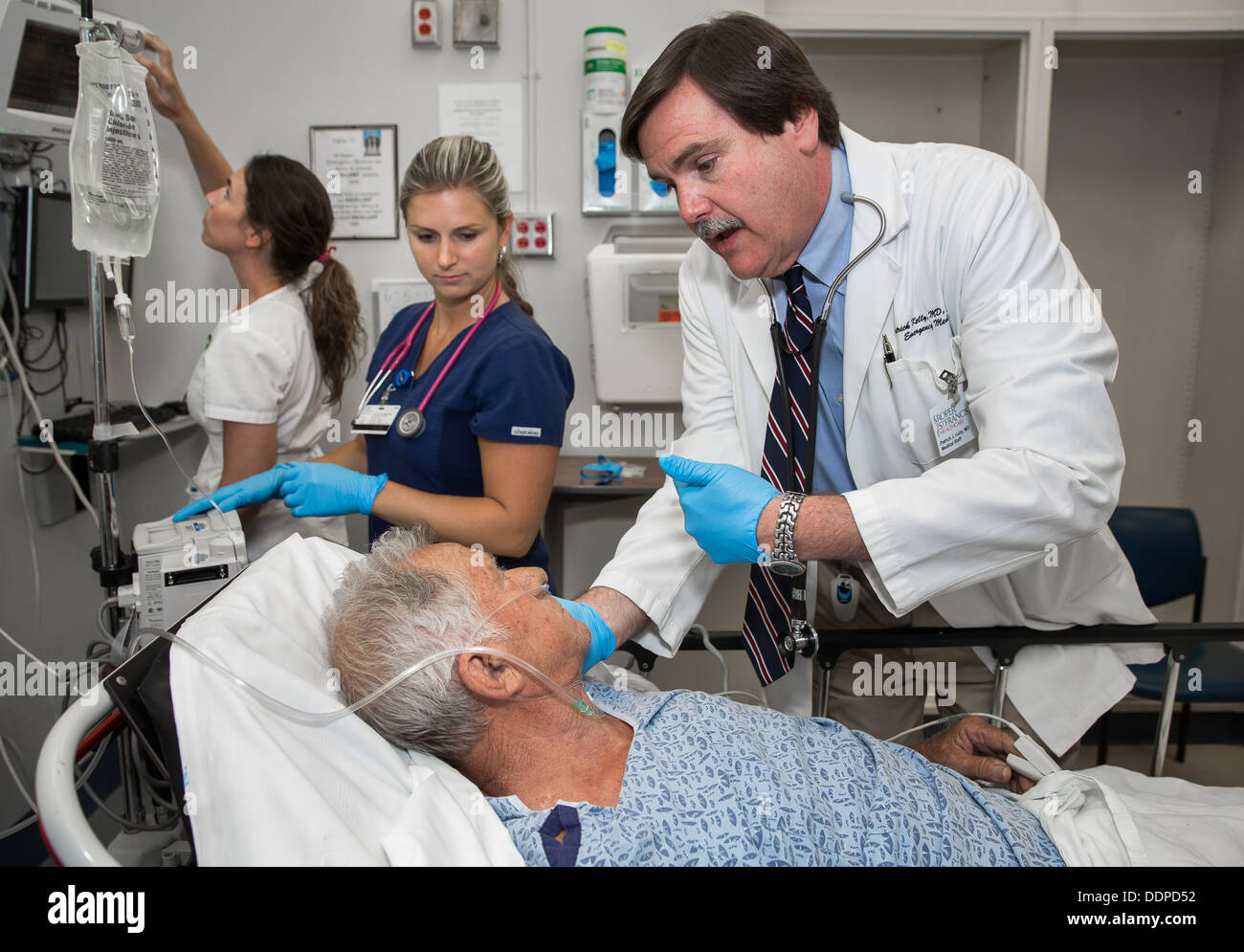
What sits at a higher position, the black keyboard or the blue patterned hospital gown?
the black keyboard

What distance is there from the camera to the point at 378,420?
68.6 inches

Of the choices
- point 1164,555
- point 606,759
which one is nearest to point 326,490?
point 606,759

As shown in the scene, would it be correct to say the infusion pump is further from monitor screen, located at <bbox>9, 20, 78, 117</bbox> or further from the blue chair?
the blue chair

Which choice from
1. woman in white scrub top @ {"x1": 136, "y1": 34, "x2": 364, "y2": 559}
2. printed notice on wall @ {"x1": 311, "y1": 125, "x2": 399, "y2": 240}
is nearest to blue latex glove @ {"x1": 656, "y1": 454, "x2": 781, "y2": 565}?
woman in white scrub top @ {"x1": 136, "y1": 34, "x2": 364, "y2": 559}

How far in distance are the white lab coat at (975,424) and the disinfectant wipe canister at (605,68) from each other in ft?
4.34

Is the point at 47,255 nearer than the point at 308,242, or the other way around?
the point at 308,242

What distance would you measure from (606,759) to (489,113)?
2264 millimetres

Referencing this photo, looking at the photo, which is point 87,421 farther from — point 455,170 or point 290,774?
point 290,774

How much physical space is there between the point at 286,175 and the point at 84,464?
1.17 meters

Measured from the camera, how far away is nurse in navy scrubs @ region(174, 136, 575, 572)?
5.37ft

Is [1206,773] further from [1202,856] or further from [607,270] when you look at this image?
[607,270]

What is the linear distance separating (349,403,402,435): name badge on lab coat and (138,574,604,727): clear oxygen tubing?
65cm

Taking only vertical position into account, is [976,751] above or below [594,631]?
below
